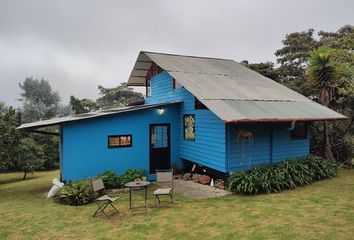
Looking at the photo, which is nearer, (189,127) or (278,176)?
(278,176)

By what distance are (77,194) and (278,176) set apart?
681 centimetres

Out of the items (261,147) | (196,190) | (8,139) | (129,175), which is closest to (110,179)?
(129,175)

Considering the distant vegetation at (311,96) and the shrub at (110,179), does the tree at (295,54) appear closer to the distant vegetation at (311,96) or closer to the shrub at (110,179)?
the distant vegetation at (311,96)

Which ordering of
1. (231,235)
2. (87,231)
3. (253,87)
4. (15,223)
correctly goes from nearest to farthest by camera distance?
(231,235)
(87,231)
(15,223)
(253,87)

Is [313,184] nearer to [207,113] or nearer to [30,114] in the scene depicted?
[207,113]

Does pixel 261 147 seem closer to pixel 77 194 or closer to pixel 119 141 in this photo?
pixel 119 141

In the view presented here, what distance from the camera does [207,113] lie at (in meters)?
10.9

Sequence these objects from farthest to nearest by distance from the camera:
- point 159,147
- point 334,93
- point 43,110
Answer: point 43,110
point 334,93
point 159,147

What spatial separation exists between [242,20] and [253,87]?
12.6 metres

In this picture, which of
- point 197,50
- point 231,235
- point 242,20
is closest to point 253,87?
point 231,235

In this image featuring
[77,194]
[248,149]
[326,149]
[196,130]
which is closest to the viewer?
[77,194]

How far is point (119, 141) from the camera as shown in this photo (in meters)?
11.5

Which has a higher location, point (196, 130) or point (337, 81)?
point (337, 81)

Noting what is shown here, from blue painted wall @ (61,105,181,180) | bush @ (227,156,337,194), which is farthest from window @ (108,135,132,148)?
bush @ (227,156,337,194)
